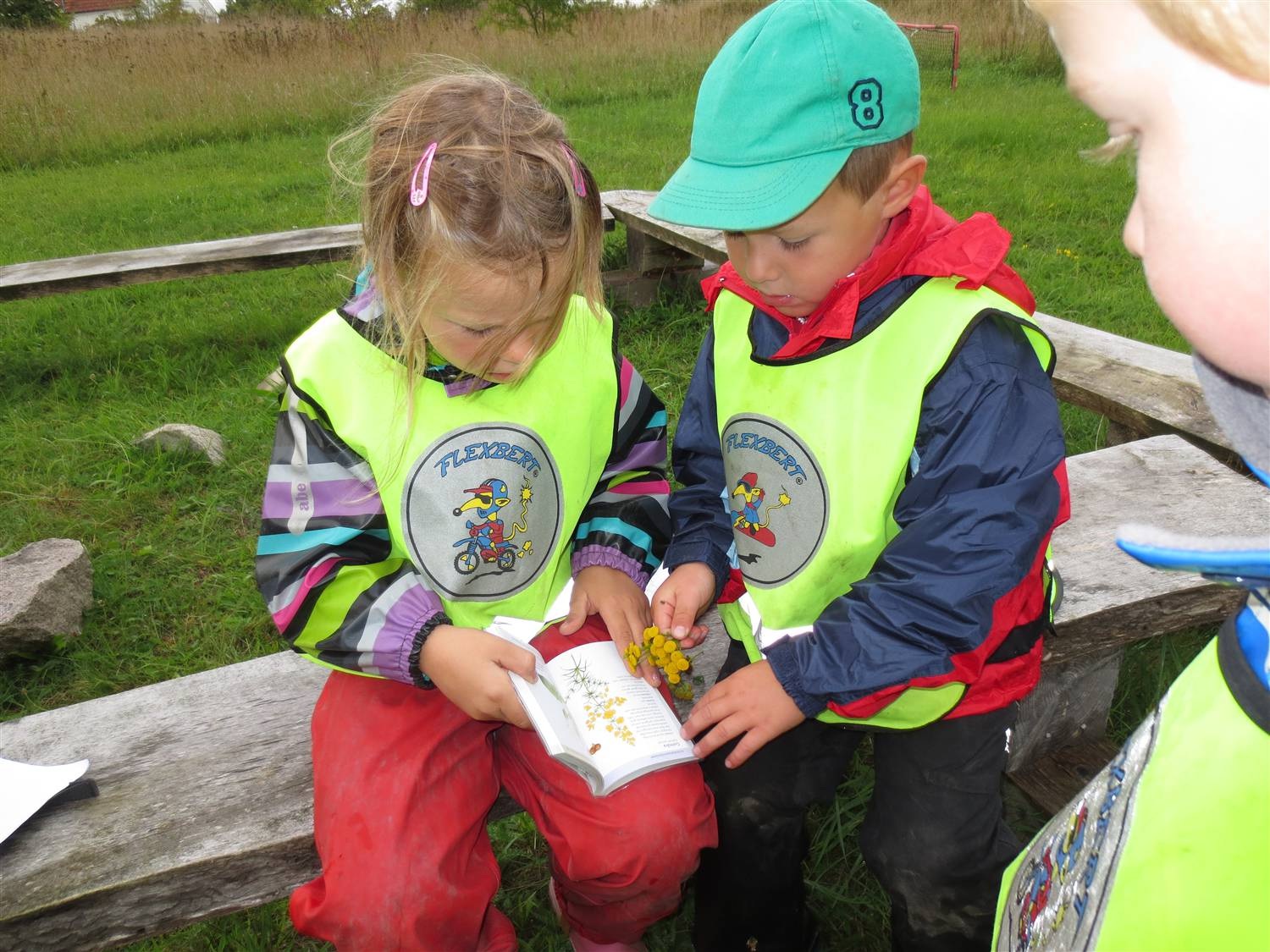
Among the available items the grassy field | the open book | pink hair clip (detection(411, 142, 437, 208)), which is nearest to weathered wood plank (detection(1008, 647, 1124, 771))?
the grassy field

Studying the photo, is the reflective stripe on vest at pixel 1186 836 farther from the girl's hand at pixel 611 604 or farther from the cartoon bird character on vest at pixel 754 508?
the girl's hand at pixel 611 604

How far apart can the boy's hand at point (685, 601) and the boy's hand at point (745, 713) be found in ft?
0.58

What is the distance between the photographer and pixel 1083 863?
89cm

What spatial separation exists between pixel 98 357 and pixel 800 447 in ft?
14.6

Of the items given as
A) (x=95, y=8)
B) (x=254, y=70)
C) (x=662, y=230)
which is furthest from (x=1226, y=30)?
(x=95, y=8)

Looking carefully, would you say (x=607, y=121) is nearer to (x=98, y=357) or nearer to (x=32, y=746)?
(x=98, y=357)

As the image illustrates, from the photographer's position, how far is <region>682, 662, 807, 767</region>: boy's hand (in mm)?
1536

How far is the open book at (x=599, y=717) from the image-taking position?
1509 millimetres

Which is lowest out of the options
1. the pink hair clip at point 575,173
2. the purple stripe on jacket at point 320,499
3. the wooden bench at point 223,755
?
the wooden bench at point 223,755

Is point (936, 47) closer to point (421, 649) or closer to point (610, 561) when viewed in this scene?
point (610, 561)

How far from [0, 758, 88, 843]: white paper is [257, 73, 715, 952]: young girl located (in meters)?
0.41

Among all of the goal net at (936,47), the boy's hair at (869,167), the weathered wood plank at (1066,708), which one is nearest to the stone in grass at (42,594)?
the boy's hair at (869,167)

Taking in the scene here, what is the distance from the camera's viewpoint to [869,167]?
1.46 metres

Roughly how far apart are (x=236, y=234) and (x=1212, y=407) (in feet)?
22.8
